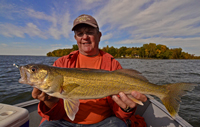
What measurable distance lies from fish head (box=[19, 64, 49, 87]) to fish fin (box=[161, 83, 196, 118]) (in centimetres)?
259

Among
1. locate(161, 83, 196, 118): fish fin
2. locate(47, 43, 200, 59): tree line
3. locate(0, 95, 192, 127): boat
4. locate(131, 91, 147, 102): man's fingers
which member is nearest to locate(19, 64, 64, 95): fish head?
locate(0, 95, 192, 127): boat

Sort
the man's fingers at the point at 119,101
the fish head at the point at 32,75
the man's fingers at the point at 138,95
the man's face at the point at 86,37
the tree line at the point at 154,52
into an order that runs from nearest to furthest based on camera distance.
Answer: the fish head at the point at 32,75
the man's fingers at the point at 138,95
the man's fingers at the point at 119,101
the man's face at the point at 86,37
the tree line at the point at 154,52

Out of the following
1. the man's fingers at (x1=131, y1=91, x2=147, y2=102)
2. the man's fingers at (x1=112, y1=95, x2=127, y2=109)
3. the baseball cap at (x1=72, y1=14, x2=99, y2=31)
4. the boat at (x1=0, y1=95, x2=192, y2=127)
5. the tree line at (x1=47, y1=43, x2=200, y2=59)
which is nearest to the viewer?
the man's fingers at (x1=131, y1=91, x2=147, y2=102)

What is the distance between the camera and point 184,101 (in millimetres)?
8320

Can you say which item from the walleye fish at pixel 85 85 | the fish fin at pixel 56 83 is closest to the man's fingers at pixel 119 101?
the walleye fish at pixel 85 85

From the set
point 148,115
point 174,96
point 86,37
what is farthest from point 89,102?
point 148,115

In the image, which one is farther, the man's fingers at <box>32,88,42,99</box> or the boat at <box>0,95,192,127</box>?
the boat at <box>0,95,192,127</box>

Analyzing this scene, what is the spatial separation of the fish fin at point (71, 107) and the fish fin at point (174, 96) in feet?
6.17

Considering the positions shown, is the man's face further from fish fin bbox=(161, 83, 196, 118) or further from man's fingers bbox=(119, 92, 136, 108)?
fish fin bbox=(161, 83, 196, 118)

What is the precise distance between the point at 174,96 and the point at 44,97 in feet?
9.05

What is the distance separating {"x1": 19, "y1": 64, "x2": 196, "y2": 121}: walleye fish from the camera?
2.25 metres

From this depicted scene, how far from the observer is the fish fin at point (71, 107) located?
230 centimetres

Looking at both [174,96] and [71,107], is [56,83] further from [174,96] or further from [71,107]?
[174,96]

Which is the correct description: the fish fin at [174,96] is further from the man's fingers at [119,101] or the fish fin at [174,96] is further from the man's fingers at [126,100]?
the man's fingers at [119,101]
